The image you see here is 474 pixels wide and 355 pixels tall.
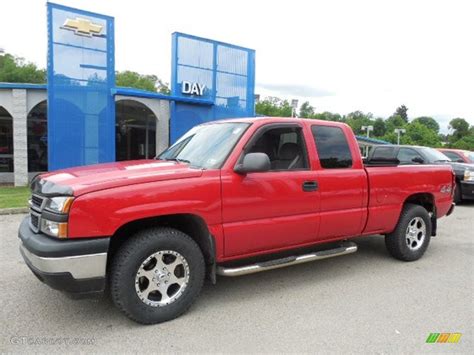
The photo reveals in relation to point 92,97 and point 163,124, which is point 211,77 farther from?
point 92,97

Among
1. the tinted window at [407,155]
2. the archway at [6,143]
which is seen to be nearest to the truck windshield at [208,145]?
the tinted window at [407,155]

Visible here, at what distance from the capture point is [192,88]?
48.0 feet

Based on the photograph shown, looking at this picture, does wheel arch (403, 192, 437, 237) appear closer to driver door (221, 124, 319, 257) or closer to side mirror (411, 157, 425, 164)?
driver door (221, 124, 319, 257)

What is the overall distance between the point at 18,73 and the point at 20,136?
45935mm

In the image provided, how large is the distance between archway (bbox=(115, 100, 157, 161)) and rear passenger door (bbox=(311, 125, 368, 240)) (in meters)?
14.4

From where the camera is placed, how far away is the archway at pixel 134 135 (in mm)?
18250

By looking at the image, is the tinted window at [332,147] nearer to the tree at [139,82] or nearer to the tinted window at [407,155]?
the tinted window at [407,155]

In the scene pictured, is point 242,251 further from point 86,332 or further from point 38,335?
point 38,335

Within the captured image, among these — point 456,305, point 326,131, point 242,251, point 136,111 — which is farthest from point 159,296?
point 136,111

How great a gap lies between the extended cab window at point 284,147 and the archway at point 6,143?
14.2m

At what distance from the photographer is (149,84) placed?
67.6 metres

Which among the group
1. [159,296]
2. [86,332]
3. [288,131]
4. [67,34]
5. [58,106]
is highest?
[67,34]

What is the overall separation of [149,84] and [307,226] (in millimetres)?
67359

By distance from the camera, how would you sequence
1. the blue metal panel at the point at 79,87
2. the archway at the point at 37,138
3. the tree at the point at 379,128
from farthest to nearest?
the tree at the point at 379,128
the archway at the point at 37,138
the blue metal panel at the point at 79,87
